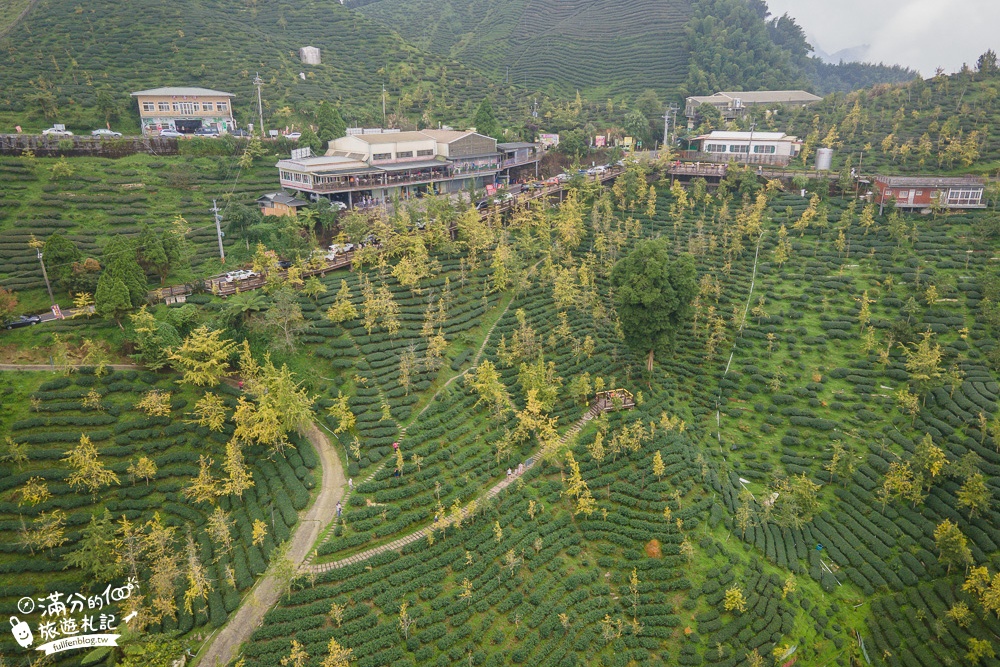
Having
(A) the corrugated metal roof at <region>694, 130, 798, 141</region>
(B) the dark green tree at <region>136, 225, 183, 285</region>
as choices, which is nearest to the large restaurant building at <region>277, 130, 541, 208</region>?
(B) the dark green tree at <region>136, 225, 183, 285</region>

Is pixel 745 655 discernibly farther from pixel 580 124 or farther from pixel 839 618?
pixel 580 124

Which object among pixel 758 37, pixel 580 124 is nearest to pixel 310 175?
pixel 580 124

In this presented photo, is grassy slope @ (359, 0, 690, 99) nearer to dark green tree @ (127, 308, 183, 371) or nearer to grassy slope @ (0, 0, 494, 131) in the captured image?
grassy slope @ (0, 0, 494, 131)

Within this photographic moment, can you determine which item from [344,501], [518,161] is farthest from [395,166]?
[344,501]

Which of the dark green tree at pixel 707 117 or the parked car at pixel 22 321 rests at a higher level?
the dark green tree at pixel 707 117

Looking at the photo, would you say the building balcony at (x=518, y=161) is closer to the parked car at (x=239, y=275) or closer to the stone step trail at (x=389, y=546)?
the parked car at (x=239, y=275)

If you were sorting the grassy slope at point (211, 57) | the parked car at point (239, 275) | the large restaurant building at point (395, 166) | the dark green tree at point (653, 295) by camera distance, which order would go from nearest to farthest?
the dark green tree at point (653, 295) < the parked car at point (239, 275) < the large restaurant building at point (395, 166) < the grassy slope at point (211, 57)

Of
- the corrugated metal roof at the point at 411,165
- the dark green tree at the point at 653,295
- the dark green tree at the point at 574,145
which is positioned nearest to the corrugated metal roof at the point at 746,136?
the dark green tree at the point at 574,145
